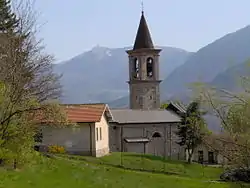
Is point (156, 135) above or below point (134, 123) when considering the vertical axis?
below

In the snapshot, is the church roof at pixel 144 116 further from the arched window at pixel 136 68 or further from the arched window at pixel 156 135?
the arched window at pixel 136 68

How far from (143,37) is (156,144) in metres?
20.8

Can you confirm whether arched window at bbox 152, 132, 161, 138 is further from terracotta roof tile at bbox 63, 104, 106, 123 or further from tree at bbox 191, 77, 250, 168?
tree at bbox 191, 77, 250, 168

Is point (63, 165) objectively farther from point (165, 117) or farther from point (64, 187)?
point (165, 117)

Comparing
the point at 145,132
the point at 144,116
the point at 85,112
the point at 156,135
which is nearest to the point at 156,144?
the point at 156,135

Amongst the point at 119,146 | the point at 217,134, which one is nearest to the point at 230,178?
the point at 217,134

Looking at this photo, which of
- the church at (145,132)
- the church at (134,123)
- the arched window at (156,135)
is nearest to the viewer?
the church at (134,123)

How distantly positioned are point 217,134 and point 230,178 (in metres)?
8.24

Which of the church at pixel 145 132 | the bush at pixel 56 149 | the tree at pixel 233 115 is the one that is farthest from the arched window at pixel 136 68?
the tree at pixel 233 115

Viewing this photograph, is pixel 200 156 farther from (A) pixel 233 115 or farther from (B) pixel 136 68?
(A) pixel 233 115

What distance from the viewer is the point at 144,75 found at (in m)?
68.9

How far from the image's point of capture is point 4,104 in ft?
61.5

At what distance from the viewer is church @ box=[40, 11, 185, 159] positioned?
1588 inches

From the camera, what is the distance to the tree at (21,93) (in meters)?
19.2
